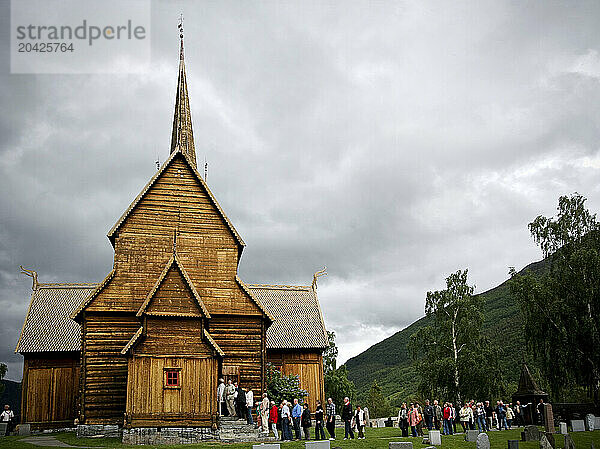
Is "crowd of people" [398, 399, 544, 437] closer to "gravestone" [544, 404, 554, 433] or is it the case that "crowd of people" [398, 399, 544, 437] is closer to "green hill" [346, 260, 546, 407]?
"gravestone" [544, 404, 554, 433]

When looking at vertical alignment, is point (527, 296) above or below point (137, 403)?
above

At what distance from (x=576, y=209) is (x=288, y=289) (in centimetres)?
2392

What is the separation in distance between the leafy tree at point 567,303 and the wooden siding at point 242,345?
21973mm

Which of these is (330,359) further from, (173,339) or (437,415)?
(173,339)

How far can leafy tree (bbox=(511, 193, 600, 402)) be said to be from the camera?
131 ft

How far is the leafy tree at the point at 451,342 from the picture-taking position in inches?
→ 1977

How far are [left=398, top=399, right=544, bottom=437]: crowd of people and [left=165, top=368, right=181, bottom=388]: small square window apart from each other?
12.4m

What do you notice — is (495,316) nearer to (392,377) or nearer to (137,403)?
(392,377)

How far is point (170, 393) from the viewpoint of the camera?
2669 centimetres

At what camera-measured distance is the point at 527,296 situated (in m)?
43.3

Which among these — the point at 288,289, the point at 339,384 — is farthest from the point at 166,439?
the point at 339,384

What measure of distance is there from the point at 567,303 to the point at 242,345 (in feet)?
79.2

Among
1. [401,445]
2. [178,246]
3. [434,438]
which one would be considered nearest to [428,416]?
[434,438]

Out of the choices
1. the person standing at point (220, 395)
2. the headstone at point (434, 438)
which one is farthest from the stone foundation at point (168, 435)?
the headstone at point (434, 438)
